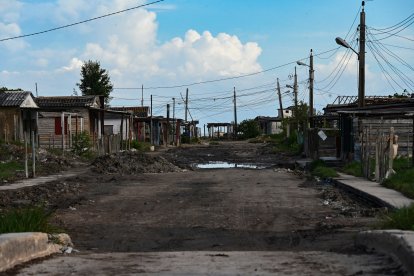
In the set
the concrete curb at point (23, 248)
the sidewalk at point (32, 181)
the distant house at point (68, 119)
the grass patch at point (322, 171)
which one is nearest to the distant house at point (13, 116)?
the distant house at point (68, 119)

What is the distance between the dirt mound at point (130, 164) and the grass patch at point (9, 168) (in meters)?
3.43

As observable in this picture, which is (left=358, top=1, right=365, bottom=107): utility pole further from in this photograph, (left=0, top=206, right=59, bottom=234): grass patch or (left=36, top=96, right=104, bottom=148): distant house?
(left=0, top=206, right=59, bottom=234): grass patch

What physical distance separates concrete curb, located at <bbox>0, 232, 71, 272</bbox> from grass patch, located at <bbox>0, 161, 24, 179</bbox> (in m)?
14.1

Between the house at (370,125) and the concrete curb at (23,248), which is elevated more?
the house at (370,125)

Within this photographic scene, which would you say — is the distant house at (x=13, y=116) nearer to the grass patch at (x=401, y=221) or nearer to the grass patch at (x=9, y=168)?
the grass patch at (x=9, y=168)

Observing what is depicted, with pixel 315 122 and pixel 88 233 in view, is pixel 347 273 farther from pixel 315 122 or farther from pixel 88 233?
pixel 315 122

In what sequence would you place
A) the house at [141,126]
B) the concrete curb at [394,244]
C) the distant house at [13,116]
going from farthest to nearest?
the house at [141,126], the distant house at [13,116], the concrete curb at [394,244]

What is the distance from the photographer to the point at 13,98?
130 ft

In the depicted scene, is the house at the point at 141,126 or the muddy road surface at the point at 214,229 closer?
the muddy road surface at the point at 214,229

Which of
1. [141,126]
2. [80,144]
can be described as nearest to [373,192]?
[80,144]

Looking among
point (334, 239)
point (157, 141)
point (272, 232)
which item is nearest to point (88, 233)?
point (272, 232)

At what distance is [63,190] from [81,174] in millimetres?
6181

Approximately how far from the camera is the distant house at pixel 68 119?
43281mm

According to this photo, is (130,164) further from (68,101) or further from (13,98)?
(68,101)
